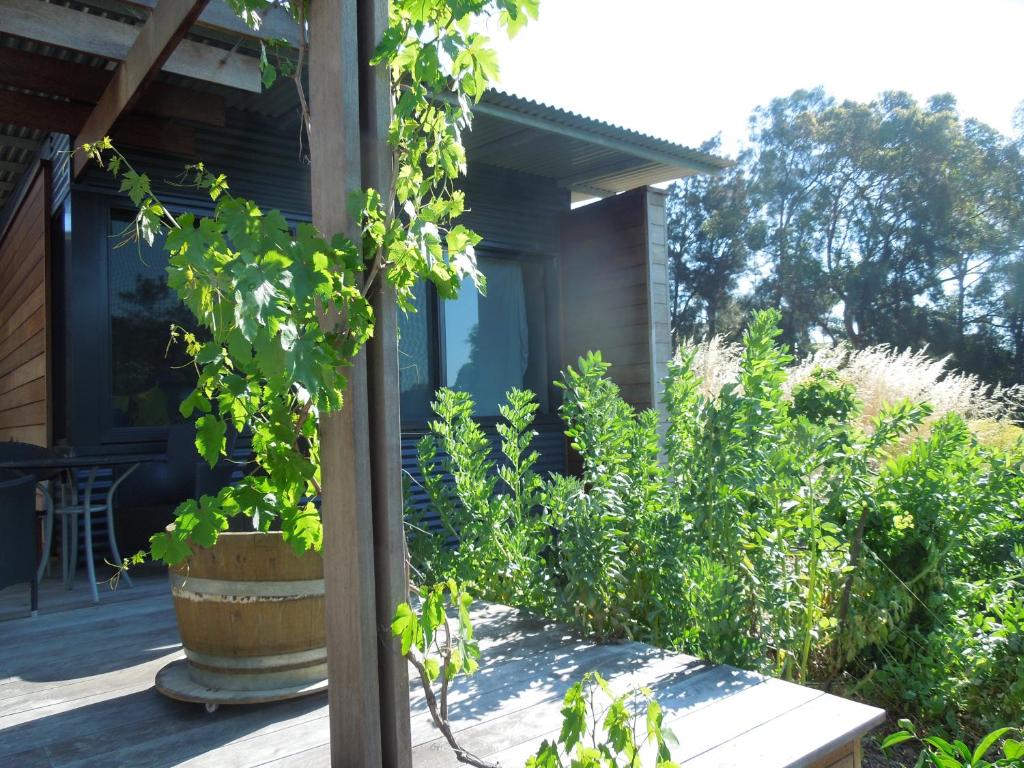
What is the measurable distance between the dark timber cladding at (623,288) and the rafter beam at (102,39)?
3060 millimetres

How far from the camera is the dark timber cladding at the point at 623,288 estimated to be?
19.6 feet

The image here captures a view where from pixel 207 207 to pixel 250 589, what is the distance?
11.1ft

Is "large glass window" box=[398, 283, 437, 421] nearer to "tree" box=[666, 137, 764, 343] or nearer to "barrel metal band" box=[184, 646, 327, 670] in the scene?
"barrel metal band" box=[184, 646, 327, 670]

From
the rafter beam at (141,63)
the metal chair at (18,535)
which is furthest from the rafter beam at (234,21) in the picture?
the metal chair at (18,535)

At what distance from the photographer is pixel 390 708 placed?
1.44 meters

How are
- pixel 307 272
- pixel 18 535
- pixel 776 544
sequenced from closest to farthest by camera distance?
pixel 307 272 < pixel 776 544 < pixel 18 535

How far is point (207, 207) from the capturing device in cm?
470


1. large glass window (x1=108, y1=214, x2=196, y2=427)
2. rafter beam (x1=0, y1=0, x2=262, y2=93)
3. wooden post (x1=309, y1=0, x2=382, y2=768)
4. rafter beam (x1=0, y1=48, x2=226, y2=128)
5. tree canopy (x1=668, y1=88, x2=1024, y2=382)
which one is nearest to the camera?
wooden post (x1=309, y1=0, x2=382, y2=768)

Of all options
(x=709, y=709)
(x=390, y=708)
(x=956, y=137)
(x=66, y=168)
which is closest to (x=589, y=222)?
(x=66, y=168)

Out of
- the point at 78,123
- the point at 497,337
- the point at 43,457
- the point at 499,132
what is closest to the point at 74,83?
Result: the point at 78,123

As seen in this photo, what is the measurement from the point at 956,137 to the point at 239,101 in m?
21.5

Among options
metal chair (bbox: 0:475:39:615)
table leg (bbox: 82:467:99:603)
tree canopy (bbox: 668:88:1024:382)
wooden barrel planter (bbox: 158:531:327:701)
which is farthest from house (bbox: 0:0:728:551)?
tree canopy (bbox: 668:88:1024:382)

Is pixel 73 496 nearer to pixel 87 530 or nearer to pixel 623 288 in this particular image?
pixel 87 530

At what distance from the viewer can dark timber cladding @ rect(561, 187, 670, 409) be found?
5.99 m
